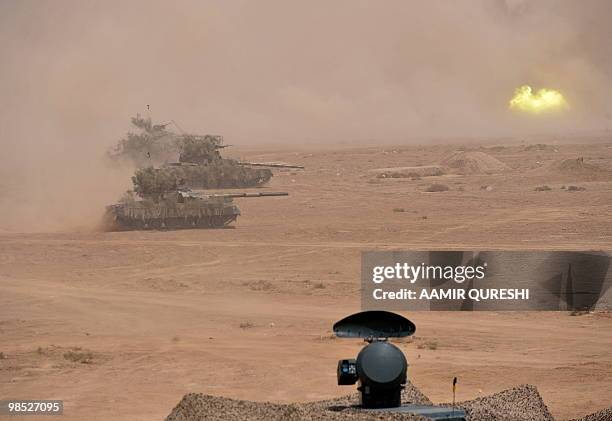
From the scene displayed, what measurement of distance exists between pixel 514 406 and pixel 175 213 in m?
23.7

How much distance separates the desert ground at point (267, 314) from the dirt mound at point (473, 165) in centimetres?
1081

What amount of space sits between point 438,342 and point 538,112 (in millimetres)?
95776

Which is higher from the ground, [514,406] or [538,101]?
[538,101]

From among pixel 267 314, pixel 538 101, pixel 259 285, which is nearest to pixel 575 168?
pixel 259 285

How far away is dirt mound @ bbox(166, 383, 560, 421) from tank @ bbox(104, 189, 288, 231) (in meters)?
23.0

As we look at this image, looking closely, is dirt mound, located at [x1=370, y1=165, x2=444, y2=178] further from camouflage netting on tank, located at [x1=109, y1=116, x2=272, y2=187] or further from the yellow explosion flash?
the yellow explosion flash

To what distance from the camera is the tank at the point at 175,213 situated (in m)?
33.2

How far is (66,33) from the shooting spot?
108 metres

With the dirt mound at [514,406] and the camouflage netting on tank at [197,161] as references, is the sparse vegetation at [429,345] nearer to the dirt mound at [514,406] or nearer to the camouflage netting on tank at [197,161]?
the dirt mound at [514,406]

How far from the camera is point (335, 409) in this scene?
352 inches

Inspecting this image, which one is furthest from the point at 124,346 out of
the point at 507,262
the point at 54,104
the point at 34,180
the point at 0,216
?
the point at 54,104

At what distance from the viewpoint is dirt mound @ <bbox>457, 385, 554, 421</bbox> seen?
32.7 feet

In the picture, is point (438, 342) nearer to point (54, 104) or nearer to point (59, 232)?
point (59, 232)

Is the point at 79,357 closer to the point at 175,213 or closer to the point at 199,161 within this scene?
the point at 175,213
